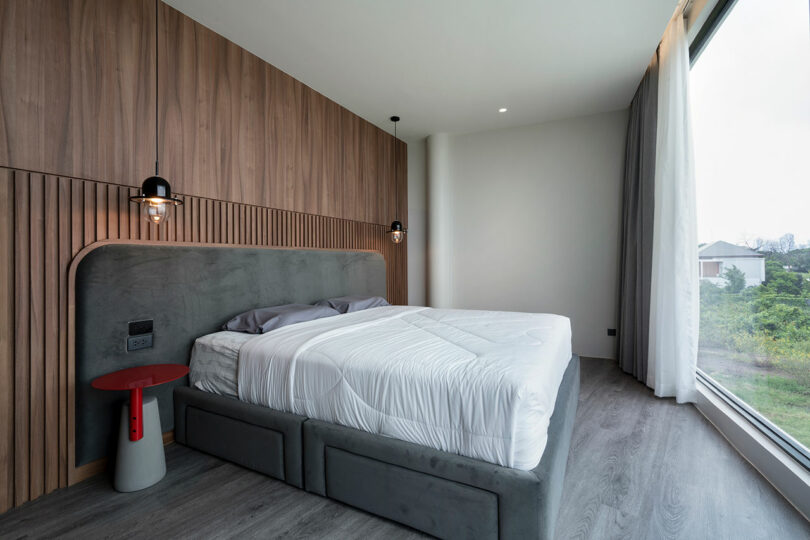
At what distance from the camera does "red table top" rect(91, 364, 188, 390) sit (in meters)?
1.77

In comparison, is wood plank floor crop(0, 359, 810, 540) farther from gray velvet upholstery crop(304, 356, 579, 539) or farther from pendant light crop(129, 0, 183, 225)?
pendant light crop(129, 0, 183, 225)

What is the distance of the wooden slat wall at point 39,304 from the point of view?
67.0 inches

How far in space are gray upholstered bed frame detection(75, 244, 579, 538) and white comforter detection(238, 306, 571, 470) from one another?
7cm

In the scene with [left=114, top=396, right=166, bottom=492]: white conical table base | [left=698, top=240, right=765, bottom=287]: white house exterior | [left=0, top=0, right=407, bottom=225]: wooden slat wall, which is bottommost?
[left=114, top=396, right=166, bottom=492]: white conical table base

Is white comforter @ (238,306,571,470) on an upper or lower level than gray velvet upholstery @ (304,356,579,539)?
upper

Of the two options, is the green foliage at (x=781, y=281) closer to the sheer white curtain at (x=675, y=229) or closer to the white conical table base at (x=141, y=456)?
the sheer white curtain at (x=675, y=229)

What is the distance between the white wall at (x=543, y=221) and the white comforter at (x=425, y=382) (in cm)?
224

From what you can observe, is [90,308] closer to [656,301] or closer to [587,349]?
[656,301]

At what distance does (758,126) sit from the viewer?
207cm

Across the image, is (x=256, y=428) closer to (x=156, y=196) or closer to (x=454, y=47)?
(x=156, y=196)

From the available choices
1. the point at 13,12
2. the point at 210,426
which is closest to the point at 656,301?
the point at 210,426

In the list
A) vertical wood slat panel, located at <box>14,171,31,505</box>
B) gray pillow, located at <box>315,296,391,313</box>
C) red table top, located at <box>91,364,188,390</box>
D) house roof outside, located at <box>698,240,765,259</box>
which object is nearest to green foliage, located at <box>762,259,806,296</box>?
house roof outside, located at <box>698,240,765,259</box>

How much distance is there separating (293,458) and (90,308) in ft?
4.42

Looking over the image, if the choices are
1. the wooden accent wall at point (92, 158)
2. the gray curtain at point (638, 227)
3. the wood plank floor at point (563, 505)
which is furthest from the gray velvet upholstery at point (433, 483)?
the gray curtain at point (638, 227)
